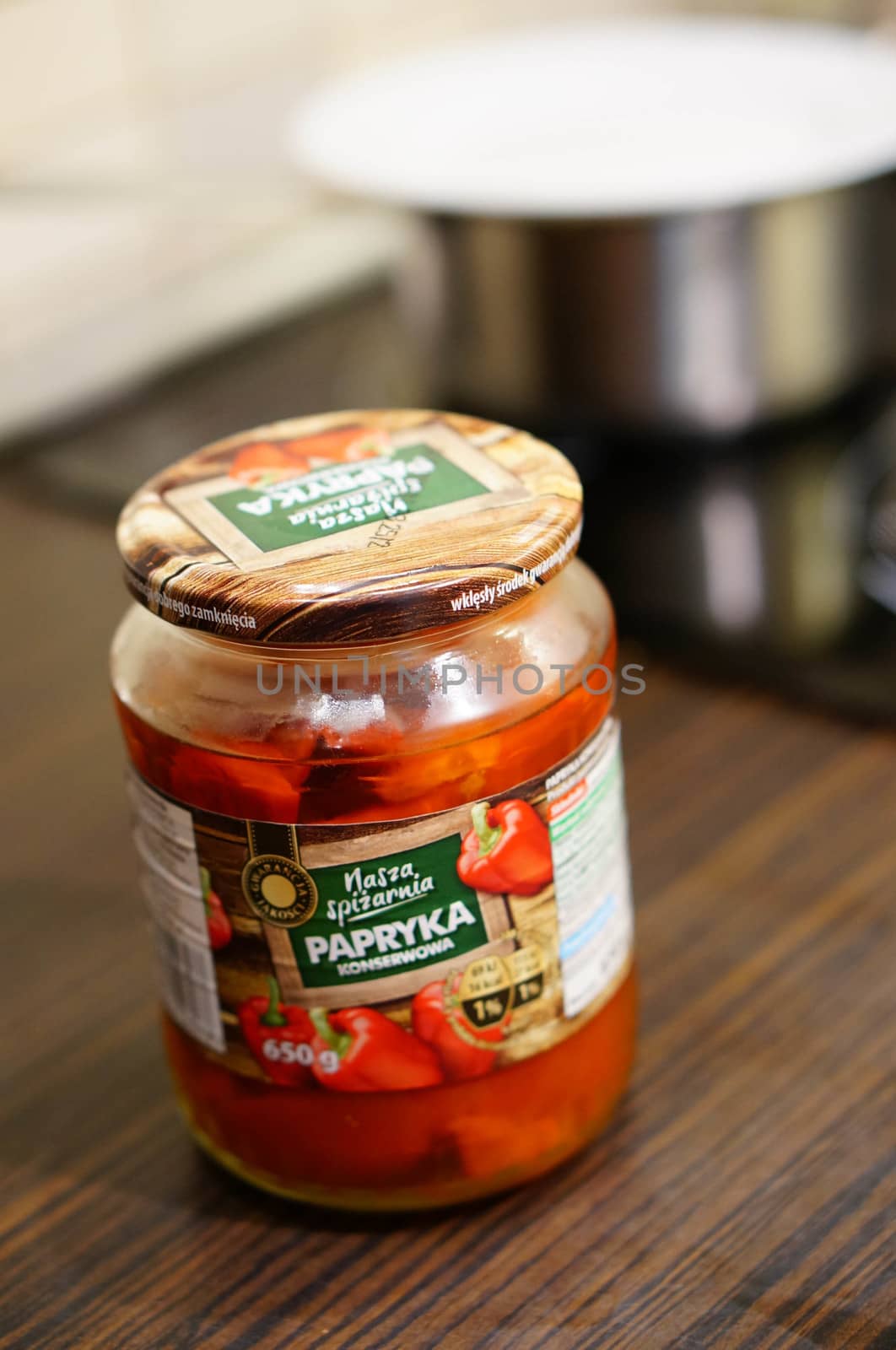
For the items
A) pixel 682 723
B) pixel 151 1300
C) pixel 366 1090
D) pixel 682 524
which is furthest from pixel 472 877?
pixel 682 524

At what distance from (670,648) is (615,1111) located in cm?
30

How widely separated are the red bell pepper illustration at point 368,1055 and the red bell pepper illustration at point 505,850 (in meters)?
0.06

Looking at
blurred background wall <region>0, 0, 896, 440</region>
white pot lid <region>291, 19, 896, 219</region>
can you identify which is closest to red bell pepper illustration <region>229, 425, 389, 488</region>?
white pot lid <region>291, 19, 896, 219</region>

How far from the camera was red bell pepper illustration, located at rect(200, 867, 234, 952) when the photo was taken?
1.58 feet

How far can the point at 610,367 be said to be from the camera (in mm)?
892

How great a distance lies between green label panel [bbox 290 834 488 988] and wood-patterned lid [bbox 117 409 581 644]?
0.25ft

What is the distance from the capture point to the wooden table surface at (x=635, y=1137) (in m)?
0.49

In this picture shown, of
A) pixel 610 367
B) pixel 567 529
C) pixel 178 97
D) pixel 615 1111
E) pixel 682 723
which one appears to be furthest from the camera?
pixel 178 97

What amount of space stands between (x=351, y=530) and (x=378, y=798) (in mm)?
83

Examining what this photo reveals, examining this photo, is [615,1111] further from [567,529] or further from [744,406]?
[744,406]

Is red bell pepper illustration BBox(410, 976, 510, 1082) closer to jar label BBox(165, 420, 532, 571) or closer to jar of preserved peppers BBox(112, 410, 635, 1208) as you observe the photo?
jar of preserved peppers BBox(112, 410, 635, 1208)

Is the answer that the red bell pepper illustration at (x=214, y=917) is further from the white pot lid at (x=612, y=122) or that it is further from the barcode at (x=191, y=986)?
the white pot lid at (x=612, y=122)

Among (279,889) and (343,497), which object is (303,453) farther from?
(279,889)

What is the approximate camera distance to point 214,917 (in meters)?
0.49
